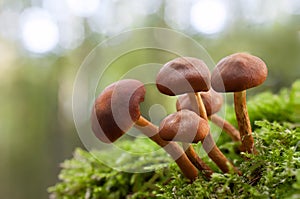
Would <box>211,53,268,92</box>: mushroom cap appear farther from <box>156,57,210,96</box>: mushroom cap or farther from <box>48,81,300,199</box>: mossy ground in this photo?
<box>48,81,300,199</box>: mossy ground

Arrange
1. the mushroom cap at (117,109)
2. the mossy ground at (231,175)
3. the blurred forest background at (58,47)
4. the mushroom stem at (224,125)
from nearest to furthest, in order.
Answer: the mossy ground at (231,175) < the mushroom cap at (117,109) < the mushroom stem at (224,125) < the blurred forest background at (58,47)

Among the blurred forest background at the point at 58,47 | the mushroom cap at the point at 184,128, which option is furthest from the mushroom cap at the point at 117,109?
the blurred forest background at the point at 58,47

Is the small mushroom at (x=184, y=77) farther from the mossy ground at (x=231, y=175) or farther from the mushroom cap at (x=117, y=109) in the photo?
the mossy ground at (x=231, y=175)

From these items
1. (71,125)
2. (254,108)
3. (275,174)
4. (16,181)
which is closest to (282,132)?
(275,174)

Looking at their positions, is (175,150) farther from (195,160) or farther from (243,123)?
(243,123)

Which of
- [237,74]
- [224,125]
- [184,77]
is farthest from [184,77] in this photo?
[224,125]

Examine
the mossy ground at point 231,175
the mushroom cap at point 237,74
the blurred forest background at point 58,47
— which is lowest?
the mossy ground at point 231,175

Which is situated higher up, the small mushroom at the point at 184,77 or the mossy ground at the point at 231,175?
the small mushroom at the point at 184,77
